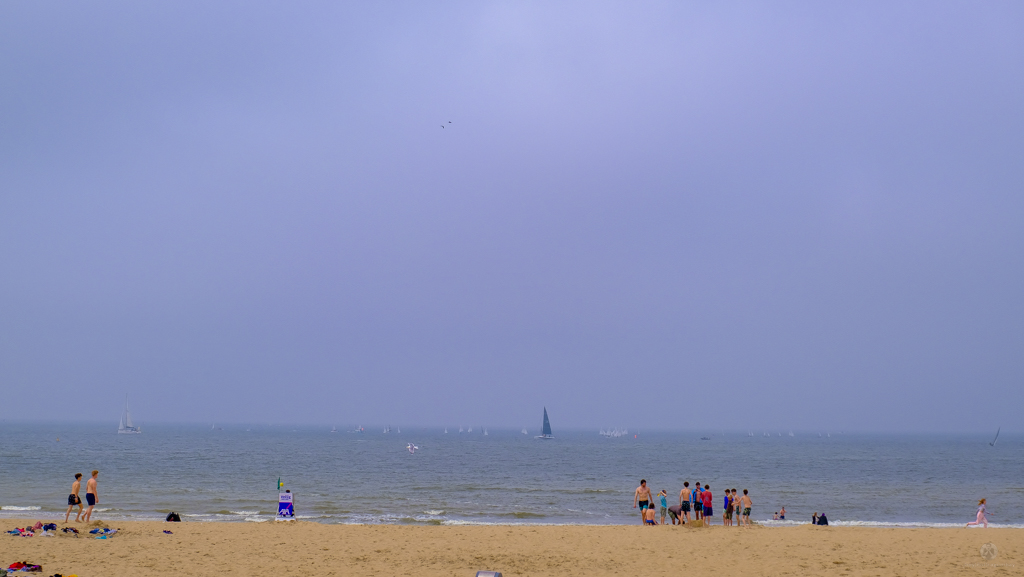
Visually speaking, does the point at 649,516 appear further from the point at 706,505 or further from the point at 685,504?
the point at 706,505

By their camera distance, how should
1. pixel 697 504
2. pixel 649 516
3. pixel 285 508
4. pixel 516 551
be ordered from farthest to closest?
pixel 285 508 < pixel 649 516 < pixel 697 504 < pixel 516 551

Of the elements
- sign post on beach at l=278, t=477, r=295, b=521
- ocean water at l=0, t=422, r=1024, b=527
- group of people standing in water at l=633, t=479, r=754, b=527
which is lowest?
ocean water at l=0, t=422, r=1024, b=527

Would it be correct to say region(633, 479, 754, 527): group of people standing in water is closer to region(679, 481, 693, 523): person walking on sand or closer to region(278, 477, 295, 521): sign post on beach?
region(679, 481, 693, 523): person walking on sand

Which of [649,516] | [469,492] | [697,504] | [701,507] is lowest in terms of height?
[469,492]

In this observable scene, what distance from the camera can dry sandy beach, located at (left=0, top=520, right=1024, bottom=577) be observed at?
1681 centimetres

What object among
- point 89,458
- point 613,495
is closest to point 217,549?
point 613,495

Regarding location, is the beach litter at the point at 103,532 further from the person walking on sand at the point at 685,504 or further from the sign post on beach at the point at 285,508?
the person walking on sand at the point at 685,504

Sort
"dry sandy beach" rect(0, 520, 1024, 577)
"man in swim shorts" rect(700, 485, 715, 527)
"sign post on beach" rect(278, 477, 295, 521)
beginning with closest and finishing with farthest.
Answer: "dry sandy beach" rect(0, 520, 1024, 577) → "man in swim shorts" rect(700, 485, 715, 527) → "sign post on beach" rect(278, 477, 295, 521)

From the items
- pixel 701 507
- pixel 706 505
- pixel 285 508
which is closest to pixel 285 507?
pixel 285 508

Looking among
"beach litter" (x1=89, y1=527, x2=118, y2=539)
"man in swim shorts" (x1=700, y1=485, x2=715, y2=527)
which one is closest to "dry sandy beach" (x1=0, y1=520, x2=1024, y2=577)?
"beach litter" (x1=89, y1=527, x2=118, y2=539)

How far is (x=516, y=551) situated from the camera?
19.7 metres

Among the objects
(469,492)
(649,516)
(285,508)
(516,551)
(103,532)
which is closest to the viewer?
(516,551)

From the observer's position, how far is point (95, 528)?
21.0 metres

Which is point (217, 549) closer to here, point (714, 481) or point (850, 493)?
point (850, 493)
